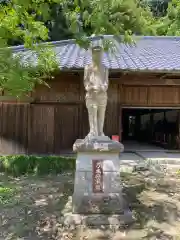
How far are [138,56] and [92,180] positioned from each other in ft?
25.4

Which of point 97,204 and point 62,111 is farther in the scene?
point 62,111

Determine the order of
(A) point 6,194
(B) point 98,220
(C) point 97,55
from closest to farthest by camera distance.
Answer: (B) point 98,220, (C) point 97,55, (A) point 6,194

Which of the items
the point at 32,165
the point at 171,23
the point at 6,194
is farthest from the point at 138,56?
the point at 171,23

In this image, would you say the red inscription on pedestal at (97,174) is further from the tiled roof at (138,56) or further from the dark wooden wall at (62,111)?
the dark wooden wall at (62,111)

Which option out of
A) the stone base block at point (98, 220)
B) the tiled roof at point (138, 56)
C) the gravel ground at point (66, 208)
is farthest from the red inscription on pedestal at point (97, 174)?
the tiled roof at point (138, 56)

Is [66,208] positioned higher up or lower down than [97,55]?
lower down

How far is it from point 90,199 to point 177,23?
19262 mm

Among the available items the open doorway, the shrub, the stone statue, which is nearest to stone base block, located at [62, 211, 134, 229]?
the stone statue

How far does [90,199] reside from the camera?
16.6 feet

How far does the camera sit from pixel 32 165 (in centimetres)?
850

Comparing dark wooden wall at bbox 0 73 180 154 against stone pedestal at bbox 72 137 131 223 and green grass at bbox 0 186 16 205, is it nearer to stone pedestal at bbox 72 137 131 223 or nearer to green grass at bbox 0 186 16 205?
green grass at bbox 0 186 16 205

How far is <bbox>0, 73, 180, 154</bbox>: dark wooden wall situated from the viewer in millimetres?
9961

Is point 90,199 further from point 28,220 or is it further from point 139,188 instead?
point 139,188

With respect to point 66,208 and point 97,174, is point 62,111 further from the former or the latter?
point 97,174
